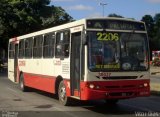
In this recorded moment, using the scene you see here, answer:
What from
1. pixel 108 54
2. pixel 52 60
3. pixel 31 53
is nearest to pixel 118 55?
pixel 108 54

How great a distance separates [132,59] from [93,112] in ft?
6.74

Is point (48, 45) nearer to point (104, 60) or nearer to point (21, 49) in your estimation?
point (104, 60)

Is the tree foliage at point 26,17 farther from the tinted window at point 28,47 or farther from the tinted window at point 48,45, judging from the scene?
the tinted window at point 48,45

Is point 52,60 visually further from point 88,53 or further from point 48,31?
point 88,53

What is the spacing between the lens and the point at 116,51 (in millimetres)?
13703

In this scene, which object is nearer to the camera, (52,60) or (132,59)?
(132,59)

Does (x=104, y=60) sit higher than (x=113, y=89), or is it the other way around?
(x=104, y=60)

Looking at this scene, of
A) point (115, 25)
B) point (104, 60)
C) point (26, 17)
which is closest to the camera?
point (104, 60)

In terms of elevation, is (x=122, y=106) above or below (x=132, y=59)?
below

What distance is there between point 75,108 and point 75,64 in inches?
58.3

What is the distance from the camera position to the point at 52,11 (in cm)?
5488

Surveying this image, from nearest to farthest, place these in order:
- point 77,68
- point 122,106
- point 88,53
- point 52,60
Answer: point 88,53, point 77,68, point 122,106, point 52,60

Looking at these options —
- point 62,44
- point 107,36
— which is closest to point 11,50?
point 62,44

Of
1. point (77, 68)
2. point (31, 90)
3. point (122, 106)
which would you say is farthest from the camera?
point (31, 90)
